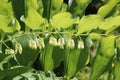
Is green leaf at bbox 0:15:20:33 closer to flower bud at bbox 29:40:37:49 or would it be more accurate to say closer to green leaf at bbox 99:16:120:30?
flower bud at bbox 29:40:37:49

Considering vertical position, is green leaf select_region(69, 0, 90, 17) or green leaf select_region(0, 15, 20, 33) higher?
green leaf select_region(69, 0, 90, 17)

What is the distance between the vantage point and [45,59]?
77 cm

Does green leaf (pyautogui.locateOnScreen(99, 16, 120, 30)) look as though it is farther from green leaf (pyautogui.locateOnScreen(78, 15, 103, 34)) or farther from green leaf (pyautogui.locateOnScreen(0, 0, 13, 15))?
green leaf (pyautogui.locateOnScreen(0, 0, 13, 15))

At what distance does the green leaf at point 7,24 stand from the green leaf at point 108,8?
0.17 m

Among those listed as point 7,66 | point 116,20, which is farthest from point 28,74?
point 116,20

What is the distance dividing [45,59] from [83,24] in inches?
6.4

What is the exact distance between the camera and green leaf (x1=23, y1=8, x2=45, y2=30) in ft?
1.98

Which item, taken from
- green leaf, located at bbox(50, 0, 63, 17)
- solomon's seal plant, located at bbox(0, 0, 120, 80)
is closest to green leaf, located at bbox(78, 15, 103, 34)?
solomon's seal plant, located at bbox(0, 0, 120, 80)

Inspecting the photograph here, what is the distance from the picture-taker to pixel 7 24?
0.60 metres

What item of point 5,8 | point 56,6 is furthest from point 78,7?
point 5,8

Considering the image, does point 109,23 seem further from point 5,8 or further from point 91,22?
point 5,8

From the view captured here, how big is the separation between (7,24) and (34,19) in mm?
47

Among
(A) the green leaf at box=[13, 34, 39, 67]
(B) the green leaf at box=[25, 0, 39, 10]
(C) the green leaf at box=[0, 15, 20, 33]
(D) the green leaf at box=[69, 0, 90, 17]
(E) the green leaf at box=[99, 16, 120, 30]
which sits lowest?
(A) the green leaf at box=[13, 34, 39, 67]

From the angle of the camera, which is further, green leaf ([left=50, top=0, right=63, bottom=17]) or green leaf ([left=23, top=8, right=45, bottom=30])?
green leaf ([left=50, top=0, right=63, bottom=17])
